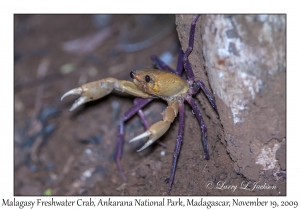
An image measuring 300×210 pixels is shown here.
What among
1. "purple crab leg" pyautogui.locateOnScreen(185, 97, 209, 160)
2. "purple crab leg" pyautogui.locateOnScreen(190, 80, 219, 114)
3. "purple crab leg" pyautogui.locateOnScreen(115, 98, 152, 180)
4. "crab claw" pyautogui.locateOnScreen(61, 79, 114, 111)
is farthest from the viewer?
"purple crab leg" pyautogui.locateOnScreen(115, 98, 152, 180)

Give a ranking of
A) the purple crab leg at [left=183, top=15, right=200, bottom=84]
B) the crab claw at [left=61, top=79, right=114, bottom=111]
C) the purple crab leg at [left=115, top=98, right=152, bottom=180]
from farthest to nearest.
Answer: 1. the purple crab leg at [left=115, top=98, right=152, bottom=180]
2. the crab claw at [left=61, top=79, right=114, bottom=111]
3. the purple crab leg at [left=183, top=15, right=200, bottom=84]

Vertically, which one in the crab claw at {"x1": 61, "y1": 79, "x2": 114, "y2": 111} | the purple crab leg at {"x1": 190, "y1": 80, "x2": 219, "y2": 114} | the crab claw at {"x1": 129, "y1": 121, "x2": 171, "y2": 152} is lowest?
the crab claw at {"x1": 129, "y1": 121, "x2": 171, "y2": 152}

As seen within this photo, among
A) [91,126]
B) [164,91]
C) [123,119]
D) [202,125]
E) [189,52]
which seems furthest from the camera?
[91,126]

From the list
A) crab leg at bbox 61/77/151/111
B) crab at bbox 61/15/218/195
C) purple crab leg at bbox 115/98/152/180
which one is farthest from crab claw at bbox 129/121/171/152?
purple crab leg at bbox 115/98/152/180

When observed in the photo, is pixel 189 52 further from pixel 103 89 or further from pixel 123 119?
pixel 123 119

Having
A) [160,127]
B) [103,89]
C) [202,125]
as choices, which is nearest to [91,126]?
[103,89]

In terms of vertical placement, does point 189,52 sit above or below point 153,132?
above

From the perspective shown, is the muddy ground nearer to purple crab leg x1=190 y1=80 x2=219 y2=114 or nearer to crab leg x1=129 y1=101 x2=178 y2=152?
purple crab leg x1=190 y1=80 x2=219 y2=114

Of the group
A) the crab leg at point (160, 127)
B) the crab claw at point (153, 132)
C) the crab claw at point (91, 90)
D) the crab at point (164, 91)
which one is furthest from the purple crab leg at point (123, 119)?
the crab claw at point (153, 132)
